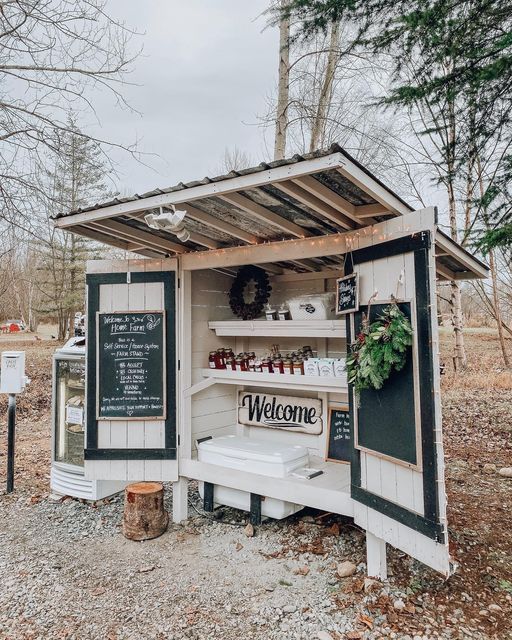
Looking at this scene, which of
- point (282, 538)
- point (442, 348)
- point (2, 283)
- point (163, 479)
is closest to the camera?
point (282, 538)

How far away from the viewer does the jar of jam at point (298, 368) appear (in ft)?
10.4

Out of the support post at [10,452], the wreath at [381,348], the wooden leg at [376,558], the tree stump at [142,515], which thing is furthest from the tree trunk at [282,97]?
the wooden leg at [376,558]

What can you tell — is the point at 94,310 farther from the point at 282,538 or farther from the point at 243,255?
the point at 282,538

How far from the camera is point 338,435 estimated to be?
3.42 m

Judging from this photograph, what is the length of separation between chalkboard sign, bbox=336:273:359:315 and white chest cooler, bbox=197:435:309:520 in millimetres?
1234

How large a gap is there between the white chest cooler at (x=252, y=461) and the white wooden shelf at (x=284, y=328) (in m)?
0.89

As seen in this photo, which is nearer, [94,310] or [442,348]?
[94,310]

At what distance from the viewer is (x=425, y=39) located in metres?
3.41

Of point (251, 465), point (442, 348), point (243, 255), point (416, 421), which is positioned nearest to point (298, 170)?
point (243, 255)

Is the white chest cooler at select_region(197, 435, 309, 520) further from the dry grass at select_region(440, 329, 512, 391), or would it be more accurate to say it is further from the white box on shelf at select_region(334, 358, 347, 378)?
the dry grass at select_region(440, 329, 512, 391)

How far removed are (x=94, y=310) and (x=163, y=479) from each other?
4.87 ft

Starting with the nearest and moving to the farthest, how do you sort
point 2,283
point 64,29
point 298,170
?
1. point 298,170
2. point 64,29
3. point 2,283

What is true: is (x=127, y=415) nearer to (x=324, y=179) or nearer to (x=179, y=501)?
(x=179, y=501)

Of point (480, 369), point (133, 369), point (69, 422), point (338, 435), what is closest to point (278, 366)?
point (338, 435)
